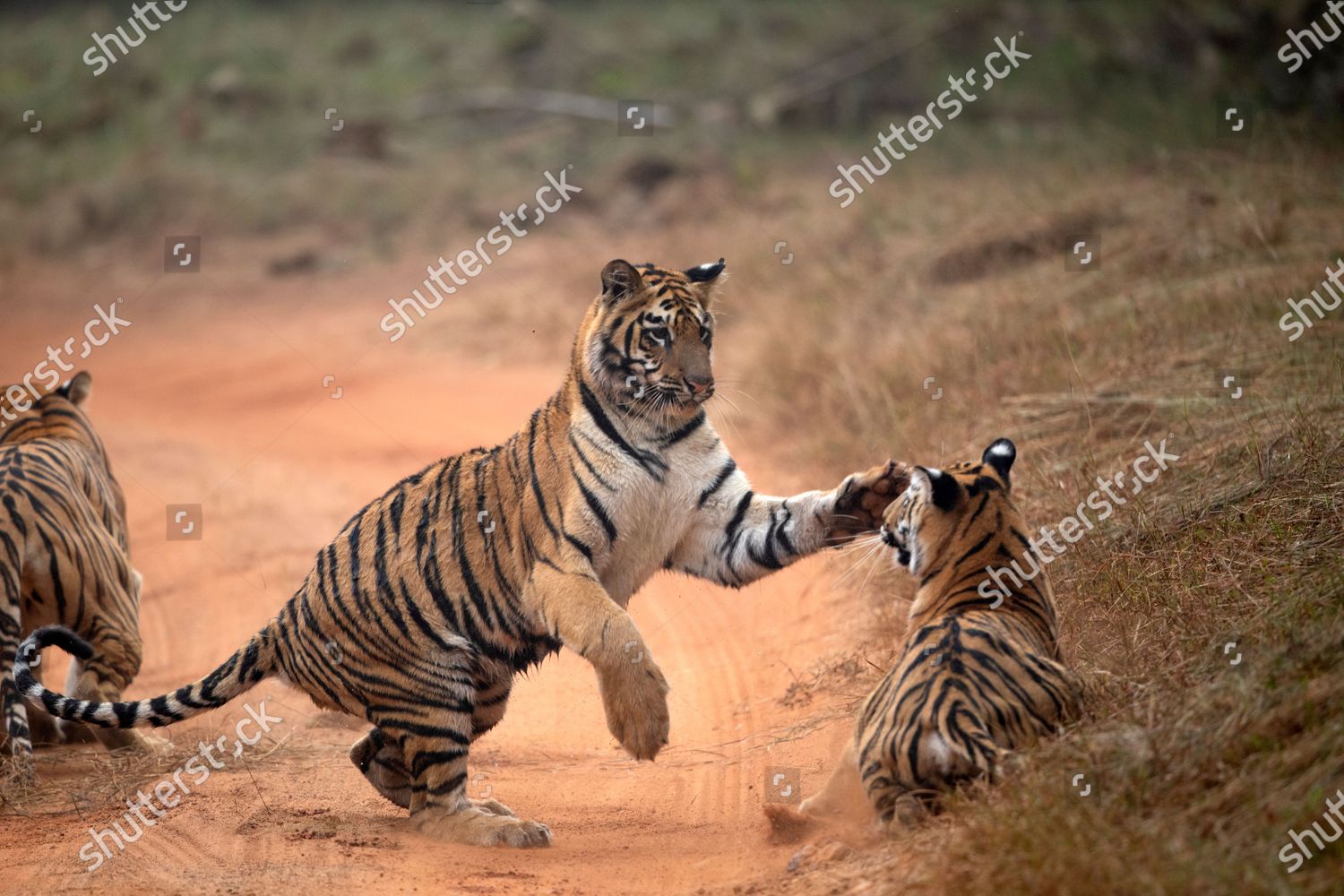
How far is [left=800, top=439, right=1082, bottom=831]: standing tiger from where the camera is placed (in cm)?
386

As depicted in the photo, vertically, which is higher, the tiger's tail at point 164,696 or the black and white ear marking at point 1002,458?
the black and white ear marking at point 1002,458

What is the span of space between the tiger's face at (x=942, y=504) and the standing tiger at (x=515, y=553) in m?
0.27

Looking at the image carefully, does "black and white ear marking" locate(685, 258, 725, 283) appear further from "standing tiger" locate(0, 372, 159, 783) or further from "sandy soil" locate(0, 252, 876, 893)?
"standing tiger" locate(0, 372, 159, 783)

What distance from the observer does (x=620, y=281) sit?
5.24 metres

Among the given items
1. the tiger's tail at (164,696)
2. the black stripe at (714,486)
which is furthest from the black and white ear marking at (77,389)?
the black stripe at (714,486)

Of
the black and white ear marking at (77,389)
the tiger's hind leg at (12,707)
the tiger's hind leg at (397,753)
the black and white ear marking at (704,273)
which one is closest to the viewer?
the tiger's hind leg at (397,753)

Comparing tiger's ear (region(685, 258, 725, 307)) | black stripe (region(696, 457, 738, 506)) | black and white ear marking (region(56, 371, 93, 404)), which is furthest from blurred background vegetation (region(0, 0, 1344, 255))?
black stripe (region(696, 457, 738, 506))

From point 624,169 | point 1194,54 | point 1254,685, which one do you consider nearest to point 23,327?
point 624,169

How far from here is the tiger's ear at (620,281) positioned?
204 inches

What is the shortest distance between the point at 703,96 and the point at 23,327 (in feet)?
29.5

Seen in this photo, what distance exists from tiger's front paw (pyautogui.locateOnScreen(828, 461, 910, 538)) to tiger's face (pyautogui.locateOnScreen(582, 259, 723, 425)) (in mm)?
630

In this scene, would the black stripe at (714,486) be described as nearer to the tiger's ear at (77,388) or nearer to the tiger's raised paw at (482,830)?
the tiger's raised paw at (482,830)

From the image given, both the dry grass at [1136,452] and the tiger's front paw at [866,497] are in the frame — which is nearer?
the dry grass at [1136,452]

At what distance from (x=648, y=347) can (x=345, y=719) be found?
2759 mm
